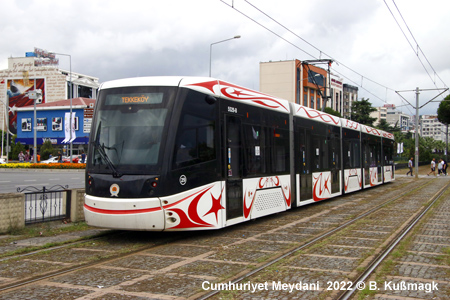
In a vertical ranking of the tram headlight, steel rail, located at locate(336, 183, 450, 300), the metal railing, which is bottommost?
steel rail, located at locate(336, 183, 450, 300)

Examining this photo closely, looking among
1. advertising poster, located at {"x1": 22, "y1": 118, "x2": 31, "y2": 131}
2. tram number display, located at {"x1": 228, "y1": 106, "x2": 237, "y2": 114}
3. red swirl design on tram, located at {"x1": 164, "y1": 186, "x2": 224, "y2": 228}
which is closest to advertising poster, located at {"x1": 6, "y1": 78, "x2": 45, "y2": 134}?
advertising poster, located at {"x1": 22, "y1": 118, "x2": 31, "y2": 131}

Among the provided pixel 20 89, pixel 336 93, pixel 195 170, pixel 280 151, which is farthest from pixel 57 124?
pixel 195 170

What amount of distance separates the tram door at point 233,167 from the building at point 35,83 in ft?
328

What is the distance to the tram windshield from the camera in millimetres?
8898

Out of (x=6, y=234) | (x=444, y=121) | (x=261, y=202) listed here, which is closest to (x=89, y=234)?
(x=6, y=234)

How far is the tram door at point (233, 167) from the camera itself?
34.0ft

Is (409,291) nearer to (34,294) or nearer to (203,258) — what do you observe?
(203,258)

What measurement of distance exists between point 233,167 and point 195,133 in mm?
1542

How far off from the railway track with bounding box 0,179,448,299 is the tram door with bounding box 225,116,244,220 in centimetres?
59

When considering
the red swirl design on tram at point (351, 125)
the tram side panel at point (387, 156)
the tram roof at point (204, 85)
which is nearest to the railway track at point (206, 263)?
the tram roof at point (204, 85)

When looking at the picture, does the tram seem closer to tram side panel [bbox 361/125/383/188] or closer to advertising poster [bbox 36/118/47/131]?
tram side panel [bbox 361/125/383/188]

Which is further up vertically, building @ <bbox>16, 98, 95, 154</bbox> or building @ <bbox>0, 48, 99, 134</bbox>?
building @ <bbox>0, 48, 99, 134</bbox>

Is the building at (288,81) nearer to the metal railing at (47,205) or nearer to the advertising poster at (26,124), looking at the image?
the advertising poster at (26,124)

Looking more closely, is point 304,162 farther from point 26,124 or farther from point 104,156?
point 26,124
